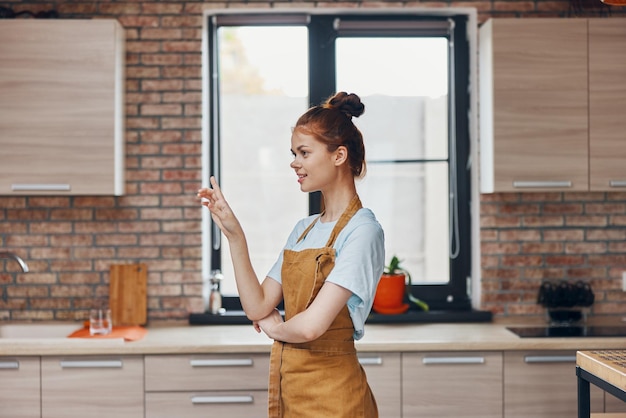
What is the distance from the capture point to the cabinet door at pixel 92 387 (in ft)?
10.1

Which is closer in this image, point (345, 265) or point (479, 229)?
point (345, 265)

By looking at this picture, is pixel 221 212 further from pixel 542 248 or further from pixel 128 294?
pixel 542 248

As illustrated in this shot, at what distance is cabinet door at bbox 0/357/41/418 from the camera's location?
3094 millimetres

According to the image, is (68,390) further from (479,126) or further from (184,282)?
(479,126)

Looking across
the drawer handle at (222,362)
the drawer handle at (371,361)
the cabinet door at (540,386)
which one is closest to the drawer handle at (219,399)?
the drawer handle at (222,362)

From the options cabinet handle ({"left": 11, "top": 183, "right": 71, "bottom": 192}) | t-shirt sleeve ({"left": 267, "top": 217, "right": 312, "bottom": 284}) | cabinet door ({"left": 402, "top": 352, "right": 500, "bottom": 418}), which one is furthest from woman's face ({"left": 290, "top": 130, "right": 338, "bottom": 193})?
cabinet handle ({"left": 11, "top": 183, "right": 71, "bottom": 192})

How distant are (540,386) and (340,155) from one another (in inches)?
64.1

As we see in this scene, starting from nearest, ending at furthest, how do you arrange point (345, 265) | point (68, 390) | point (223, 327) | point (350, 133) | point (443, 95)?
point (345, 265) → point (350, 133) → point (68, 390) → point (223, 327) → point (443, 95)

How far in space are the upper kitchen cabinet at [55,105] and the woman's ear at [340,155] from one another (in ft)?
5.16

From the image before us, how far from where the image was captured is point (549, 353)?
3129 millimetres

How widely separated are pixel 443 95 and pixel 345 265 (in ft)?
6.94

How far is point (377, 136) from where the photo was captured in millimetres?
3869

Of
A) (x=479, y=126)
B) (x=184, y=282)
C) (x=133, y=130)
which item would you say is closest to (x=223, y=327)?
(x=184, y=282)

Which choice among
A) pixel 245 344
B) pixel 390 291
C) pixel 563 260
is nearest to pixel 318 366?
pixel 245 344
